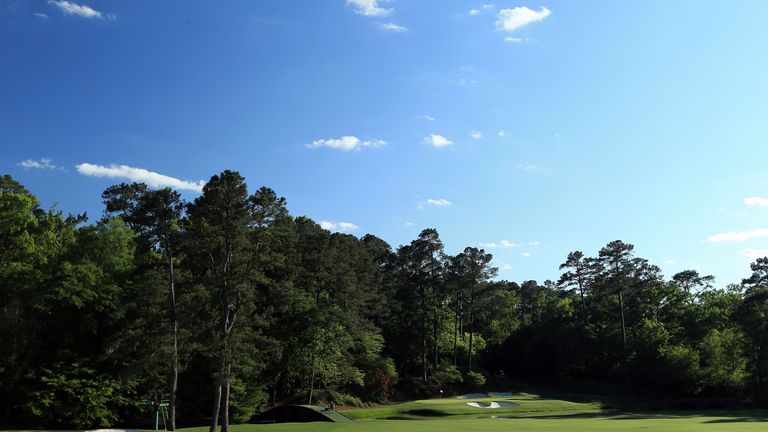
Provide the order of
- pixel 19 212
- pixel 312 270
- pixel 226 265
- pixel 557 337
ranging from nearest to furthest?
pixel 226 265
pixel 19 212
pixel 312 270
pixel 557 337

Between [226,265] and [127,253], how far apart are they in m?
17.6

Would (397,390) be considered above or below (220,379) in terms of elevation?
below

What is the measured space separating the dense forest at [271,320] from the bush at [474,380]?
0.17 metres

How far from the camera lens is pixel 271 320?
43.0m

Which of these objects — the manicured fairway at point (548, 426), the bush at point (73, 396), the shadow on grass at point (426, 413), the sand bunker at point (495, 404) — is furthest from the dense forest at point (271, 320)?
the sand bunker at point (495, 404)

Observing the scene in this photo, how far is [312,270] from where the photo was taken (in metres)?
55.1

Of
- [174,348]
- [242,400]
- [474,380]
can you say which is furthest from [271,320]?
[474,380]

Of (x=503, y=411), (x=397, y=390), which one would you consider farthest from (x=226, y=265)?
(x=397, y=390)

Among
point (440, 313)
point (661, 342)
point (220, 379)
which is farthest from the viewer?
point (440, 313)

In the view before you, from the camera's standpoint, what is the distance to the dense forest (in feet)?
108

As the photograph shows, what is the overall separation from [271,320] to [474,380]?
1408 inches

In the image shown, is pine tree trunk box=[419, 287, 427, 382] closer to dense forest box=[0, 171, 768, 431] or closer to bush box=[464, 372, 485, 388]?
dense forest box=[0, 171, 768, 431]

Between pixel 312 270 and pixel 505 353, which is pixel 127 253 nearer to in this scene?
pixel 312 270

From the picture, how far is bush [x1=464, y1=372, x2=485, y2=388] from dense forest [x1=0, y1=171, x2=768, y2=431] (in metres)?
0.17
